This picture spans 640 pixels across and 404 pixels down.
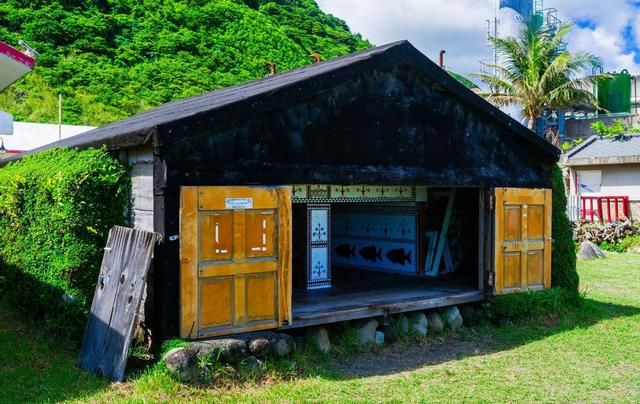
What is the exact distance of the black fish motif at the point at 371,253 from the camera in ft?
41.4

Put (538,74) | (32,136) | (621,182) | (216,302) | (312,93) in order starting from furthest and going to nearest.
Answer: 1. (538,74)
2. (621,182)
3. (32,136)
4. (312,93)
5. (216,302)

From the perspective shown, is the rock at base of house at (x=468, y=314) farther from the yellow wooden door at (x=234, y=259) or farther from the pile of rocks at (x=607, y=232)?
the pile of rocks at (x=607, y=232)

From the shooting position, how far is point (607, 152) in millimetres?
22469

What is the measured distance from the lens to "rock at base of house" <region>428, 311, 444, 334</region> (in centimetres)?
917

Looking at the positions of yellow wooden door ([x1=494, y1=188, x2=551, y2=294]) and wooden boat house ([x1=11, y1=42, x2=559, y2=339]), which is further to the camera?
yellow wooden door ([x1=494, y1=188, x2=551, y2=294])

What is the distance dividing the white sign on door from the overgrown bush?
1309 millimetres

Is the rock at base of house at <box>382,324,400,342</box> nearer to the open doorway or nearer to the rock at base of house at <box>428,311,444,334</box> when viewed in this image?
the open doorway

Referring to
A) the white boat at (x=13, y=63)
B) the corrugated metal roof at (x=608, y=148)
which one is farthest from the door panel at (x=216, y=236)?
the corrugated metal roof at (x=608, y=148)

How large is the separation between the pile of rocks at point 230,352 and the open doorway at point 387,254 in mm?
1001

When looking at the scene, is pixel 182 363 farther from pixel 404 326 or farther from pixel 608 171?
pixel 608 171

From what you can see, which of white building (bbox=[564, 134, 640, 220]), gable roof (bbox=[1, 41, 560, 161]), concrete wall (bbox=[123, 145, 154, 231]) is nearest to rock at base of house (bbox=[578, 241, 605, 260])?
white building (bbox=[564, 134, 640, 220])

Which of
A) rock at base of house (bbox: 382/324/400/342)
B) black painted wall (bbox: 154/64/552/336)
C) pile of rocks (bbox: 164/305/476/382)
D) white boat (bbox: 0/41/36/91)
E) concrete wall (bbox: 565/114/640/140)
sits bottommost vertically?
rock at base of house (bbox: 382/324/400/342)

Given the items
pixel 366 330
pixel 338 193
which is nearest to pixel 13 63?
pixel 338 193

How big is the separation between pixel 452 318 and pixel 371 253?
3.54 meters
